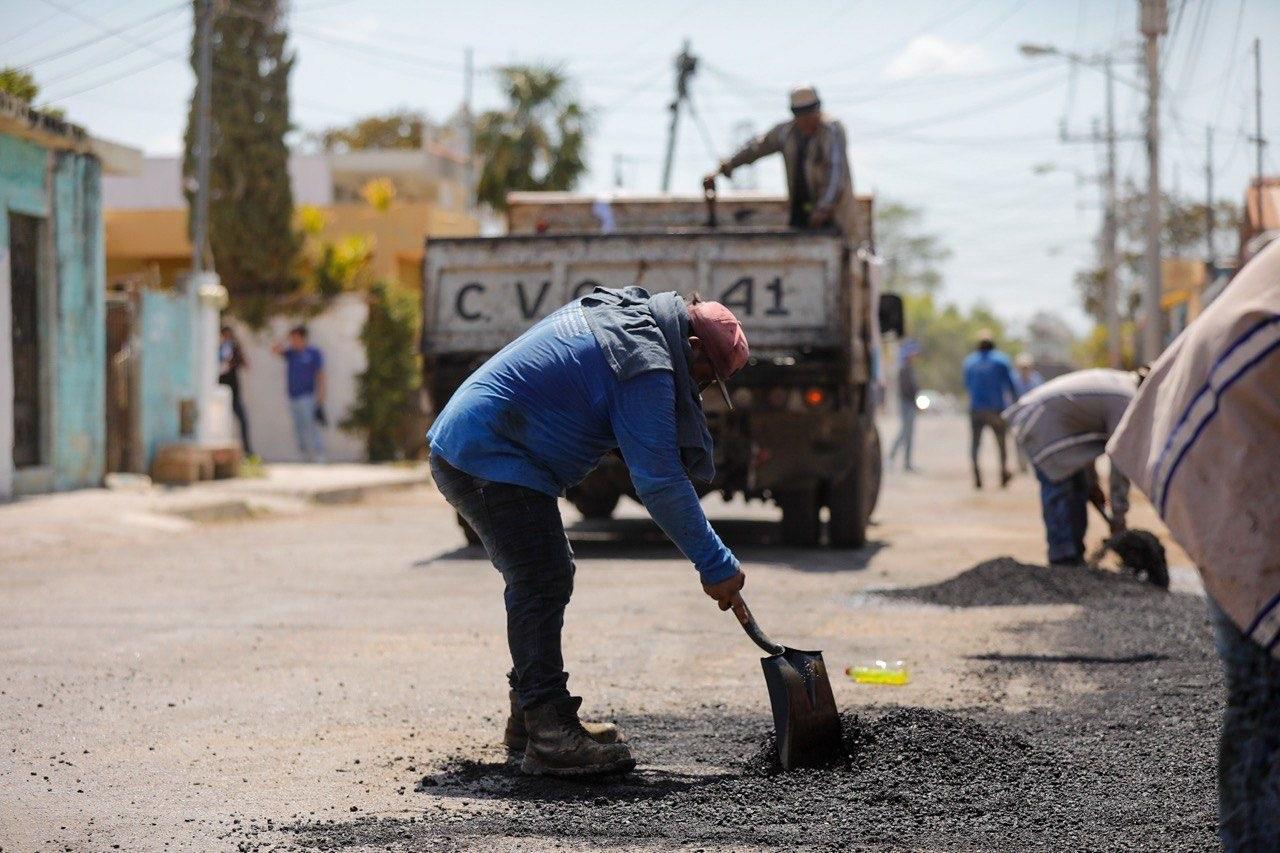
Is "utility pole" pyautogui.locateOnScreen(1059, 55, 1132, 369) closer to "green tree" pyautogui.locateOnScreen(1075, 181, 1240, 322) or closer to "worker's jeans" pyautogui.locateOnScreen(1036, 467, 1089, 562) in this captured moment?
"green tree" pyautogui.locateOnScreen(1075, 181, 1240, 322)

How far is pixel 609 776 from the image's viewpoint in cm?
510

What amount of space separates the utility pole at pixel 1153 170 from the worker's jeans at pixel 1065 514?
11.0 m

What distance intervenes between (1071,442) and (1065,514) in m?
0.57

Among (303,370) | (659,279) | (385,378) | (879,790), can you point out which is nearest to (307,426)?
(303,370)

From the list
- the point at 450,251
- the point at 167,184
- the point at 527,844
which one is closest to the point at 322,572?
the point at 450,251

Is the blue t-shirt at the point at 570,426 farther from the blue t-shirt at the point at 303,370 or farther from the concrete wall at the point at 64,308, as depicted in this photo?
the blue t-shirt at the point at 303,370

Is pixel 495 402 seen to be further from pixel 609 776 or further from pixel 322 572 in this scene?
pixel 322 572

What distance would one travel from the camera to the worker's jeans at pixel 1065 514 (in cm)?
1051

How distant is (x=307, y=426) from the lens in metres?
23.6

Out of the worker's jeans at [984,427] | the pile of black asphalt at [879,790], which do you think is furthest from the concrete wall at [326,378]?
the pile of black asphalt at [879,790]

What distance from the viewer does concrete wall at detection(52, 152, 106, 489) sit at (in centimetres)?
1606

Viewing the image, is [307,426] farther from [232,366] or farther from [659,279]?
[659,279]

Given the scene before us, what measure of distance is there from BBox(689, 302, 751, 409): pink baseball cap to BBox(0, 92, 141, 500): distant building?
1128 centimetres

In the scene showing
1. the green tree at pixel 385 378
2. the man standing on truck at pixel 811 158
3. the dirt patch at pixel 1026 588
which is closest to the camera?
the dirt patch at pixel 1026 588
